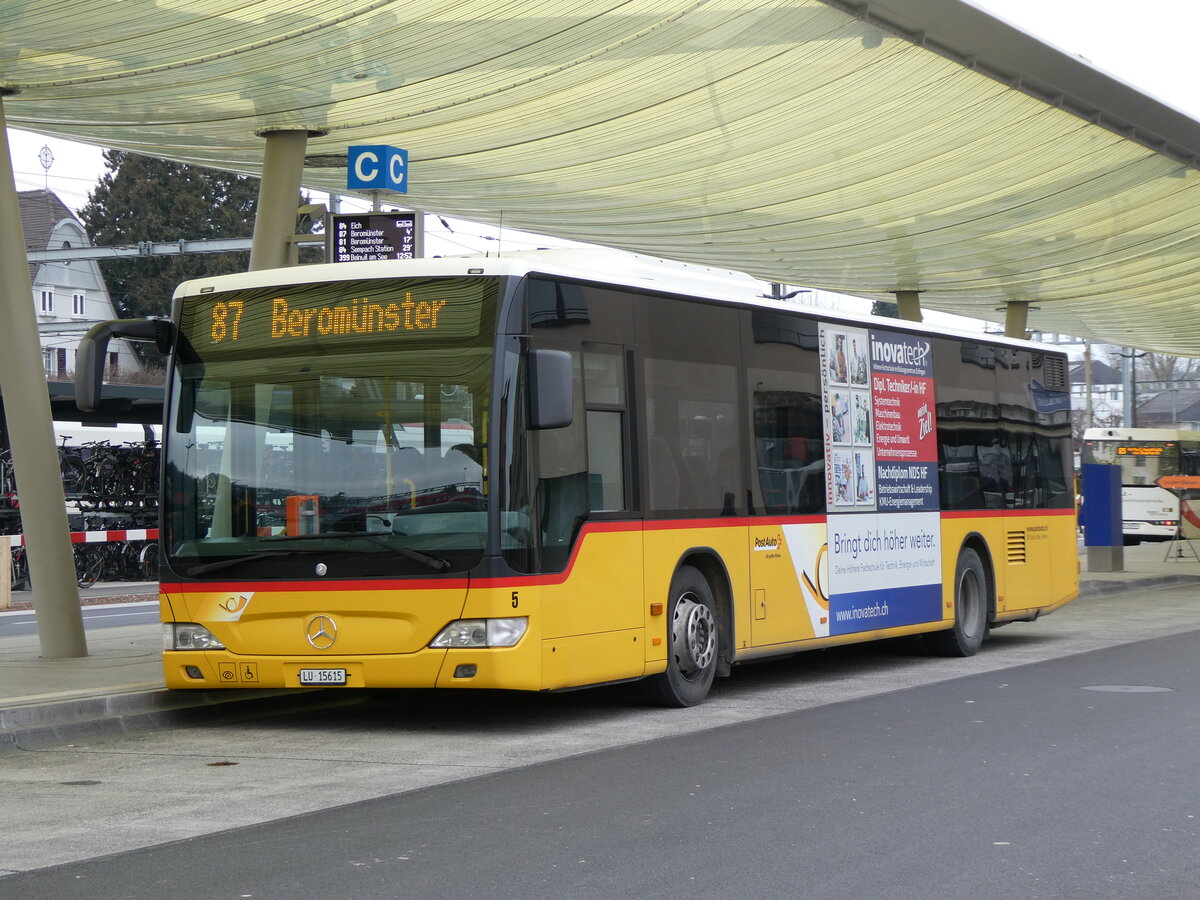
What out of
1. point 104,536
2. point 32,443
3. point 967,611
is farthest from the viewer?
point 104,536

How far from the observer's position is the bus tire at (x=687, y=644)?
11516 millimetres

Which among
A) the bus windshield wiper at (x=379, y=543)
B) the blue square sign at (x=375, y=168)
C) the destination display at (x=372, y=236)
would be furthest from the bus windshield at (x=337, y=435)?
the blue square sign at (x=375, y=168)

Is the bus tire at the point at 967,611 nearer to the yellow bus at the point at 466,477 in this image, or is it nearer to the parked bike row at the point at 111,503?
the yellow bus at the point at 466,477

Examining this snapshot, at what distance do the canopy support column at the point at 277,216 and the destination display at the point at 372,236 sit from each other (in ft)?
3.89

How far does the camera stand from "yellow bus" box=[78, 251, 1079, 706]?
1009 cm

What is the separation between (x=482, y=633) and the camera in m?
9.98

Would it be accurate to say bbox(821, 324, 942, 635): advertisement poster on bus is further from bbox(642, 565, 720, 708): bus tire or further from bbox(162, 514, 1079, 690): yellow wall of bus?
bbox(642, 565, 720, 708): bus tire

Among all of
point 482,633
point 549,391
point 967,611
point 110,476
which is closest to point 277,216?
point 549,391

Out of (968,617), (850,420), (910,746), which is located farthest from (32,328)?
(968,617)

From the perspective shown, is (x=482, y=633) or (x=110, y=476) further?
(x=110, y=476)

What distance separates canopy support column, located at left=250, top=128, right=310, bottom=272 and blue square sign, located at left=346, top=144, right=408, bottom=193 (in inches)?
23.4

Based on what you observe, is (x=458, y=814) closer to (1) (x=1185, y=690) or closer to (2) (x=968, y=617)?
(1) (x=1185, y=690)

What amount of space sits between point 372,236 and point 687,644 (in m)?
4.85

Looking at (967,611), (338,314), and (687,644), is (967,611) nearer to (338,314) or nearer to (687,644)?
(687,644)
